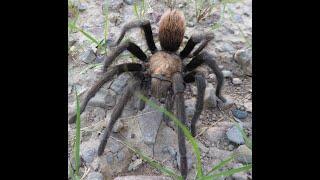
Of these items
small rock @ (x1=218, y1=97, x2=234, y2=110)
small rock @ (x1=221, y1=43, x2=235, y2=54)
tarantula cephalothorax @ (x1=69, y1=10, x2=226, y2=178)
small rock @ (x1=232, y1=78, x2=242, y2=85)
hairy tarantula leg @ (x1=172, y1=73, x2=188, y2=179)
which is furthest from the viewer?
small rock @ (x1=221, y1=43, x2=235, y2=54)

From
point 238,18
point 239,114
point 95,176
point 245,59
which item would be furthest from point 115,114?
point 238,18

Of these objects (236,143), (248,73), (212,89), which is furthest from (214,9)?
(236,143)

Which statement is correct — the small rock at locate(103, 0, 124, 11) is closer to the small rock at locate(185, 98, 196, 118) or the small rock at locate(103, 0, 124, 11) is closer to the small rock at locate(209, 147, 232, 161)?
the small rock at locate(185, 98, 196, 118)

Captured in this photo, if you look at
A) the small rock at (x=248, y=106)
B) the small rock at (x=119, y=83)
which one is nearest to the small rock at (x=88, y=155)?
the small rock at (x=119, y=83)

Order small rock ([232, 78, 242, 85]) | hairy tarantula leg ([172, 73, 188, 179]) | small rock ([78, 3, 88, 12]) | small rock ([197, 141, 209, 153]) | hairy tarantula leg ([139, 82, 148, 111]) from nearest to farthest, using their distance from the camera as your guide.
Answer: hairy tarantula leg ([172, 73, 188, 179]) < small rock ([197, 141, 209, 153]) < hairy tarantula leg ([139, 82, 148, 111]) < small rock ([232, 78, 242, 85]) < small rock ([78, 3, 88, 12])

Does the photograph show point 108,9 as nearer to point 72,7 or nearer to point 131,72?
point 72,7

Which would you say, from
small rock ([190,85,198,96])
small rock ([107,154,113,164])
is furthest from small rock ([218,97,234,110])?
small rock ([107,154,113,164])
